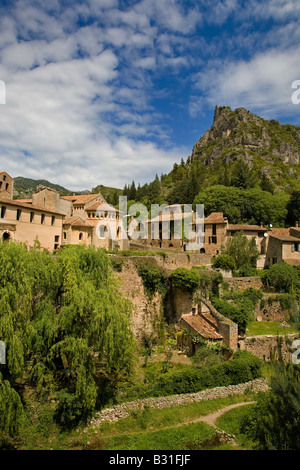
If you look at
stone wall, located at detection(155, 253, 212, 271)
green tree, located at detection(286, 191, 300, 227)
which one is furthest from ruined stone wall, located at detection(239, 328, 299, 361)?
green tree, located at detection(286, 191, 300, 227)

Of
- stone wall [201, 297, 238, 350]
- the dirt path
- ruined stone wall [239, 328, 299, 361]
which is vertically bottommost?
the dirt path

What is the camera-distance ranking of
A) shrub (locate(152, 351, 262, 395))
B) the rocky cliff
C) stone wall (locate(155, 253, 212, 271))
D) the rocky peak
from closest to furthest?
1. shrub (locate(152, 351, 262, 395))
2. stone wall (locate(155, 253, 212, 271))
3. the rocky cliff
4. the rocky peak

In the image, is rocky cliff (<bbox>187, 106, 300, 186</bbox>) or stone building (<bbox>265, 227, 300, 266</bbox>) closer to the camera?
stone building (<bbox>265, 227, 300, 266</bbox>)

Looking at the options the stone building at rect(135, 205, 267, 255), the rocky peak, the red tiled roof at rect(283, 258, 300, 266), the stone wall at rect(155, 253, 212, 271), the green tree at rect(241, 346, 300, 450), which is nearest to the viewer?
the green tree at rect(241, 346, 300, 450)

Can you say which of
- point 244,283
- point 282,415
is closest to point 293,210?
point 244,283

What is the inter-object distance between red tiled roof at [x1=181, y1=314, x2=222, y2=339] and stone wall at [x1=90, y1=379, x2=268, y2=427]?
11.4 ft

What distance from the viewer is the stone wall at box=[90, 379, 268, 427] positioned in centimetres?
1190

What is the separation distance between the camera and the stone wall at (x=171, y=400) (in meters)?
11.9

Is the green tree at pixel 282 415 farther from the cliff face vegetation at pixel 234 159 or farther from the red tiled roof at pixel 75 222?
the cliff face vegetation at pixel 234 159

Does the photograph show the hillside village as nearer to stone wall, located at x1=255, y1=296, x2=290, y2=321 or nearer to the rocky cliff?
stone wall, located at x1=255, y1=296, x2=290, y2=321

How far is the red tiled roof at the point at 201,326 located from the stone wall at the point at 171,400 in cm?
348

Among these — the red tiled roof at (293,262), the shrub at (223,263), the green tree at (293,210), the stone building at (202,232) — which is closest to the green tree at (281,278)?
the shrub at (223,263)

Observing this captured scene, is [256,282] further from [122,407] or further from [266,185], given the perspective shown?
[266,185]

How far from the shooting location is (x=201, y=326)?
18719 millimetres
